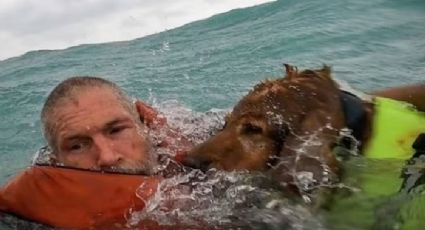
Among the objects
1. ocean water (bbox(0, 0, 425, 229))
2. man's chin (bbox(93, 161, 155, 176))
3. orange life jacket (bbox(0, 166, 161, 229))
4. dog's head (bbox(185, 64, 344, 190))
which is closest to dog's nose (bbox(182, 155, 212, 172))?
dog's head (bbox(185, 64, 344, 190))

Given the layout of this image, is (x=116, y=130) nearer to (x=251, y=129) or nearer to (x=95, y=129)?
(x=95, y=129)

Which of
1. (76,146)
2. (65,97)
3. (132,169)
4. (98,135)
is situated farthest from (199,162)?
(65,97)

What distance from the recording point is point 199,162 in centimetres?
364

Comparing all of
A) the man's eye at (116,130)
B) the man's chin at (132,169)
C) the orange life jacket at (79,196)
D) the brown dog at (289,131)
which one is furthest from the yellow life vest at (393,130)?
the man's eye at (116,130)

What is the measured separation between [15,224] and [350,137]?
6.89 feet

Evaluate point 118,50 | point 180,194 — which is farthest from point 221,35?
point 180,194

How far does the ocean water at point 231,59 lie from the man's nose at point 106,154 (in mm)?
2498

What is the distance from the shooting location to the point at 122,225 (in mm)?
3947

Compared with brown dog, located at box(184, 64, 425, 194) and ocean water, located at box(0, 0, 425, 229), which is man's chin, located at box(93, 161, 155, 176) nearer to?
brown dog, located at box(184, 64, 425, 194)

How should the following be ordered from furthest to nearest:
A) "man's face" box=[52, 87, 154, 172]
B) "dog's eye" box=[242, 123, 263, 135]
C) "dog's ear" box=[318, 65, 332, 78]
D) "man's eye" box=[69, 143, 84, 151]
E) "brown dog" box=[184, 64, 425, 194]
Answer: "man's eye" box=[69, 143, 84, 151] < "man's face" box=[52, 87, 154, 172] < "dog's ear" box=[318, 65, 332, 78] < "dog's eye" box=[242, 123, 263, 135] < "brown dog" box=[184, 64, 425, 194]

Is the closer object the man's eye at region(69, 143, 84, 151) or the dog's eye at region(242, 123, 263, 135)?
the dog's eye at region(242, 123, 263, 135)

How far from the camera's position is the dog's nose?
3.58 meters

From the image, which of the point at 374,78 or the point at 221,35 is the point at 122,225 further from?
the point at 221,35

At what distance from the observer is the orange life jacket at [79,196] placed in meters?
3.96
